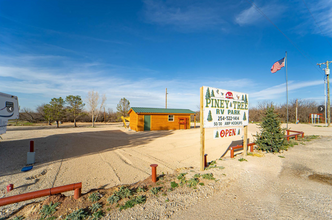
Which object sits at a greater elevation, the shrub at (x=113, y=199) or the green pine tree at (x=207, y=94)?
the green pine tree at (x=207, y=94)

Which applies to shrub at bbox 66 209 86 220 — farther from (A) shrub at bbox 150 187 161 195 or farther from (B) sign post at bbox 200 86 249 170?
(B) sign post at bbox 200 86 249 170

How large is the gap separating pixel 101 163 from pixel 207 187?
465 centimetres

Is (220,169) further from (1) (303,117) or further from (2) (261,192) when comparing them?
(1) (303,117)

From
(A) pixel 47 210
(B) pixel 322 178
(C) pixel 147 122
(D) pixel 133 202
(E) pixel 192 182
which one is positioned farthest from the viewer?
(C) pixel 147 122

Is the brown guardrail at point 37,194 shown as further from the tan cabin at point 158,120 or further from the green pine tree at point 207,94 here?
the tan cabin at point 158,120

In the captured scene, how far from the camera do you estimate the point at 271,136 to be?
789 centimetres

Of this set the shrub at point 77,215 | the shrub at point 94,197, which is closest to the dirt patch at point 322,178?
the shrub at point 94,197

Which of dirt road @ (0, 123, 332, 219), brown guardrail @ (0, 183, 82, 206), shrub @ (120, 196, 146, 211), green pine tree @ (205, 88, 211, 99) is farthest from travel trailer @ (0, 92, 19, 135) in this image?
green pine tree @ (205, 88, 211, 99)

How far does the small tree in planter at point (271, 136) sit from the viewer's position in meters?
7.86

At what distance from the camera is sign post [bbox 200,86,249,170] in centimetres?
536

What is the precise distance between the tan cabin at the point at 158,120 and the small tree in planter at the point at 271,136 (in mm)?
13315

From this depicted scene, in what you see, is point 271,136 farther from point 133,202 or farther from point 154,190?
point 133,202

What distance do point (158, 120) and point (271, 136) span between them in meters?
13.9

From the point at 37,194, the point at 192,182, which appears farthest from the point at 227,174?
the point at 37,194
